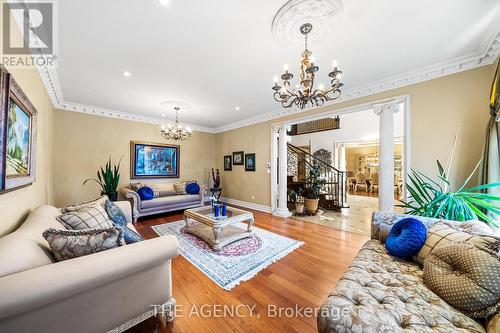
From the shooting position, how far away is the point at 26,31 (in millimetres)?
1789

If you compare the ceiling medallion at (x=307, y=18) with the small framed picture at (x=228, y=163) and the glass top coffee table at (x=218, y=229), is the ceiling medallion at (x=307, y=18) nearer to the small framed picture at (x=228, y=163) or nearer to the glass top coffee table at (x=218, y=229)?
the glass top coffee table at (x=218, y=229)

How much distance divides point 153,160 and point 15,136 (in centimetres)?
371

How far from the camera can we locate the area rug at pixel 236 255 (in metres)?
2.06

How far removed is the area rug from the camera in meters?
2.06

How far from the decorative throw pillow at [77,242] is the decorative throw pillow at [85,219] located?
1.43 feet

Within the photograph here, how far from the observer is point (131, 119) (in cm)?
486

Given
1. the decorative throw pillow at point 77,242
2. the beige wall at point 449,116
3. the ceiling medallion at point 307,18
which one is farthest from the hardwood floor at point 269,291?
the ceiling medallion at point 307,18

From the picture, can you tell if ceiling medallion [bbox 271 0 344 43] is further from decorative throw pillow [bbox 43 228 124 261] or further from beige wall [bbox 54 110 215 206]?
beige wall [bbox 54 110 215 206]

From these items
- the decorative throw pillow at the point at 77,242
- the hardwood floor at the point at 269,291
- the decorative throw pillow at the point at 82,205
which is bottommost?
the hardwood floor at the point at 269,291

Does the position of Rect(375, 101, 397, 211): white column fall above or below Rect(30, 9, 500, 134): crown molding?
below

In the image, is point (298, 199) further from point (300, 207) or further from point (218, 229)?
point (218, 229)

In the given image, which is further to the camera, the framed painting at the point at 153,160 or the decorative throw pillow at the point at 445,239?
the framed painting at the point at 153,160

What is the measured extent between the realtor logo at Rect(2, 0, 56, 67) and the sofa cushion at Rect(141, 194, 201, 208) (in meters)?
2.97

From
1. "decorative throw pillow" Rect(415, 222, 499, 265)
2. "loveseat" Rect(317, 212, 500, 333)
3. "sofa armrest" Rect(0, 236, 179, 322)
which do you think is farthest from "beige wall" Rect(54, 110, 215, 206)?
"decorative throw pillow" Rect(415, 222, 499, 265)
